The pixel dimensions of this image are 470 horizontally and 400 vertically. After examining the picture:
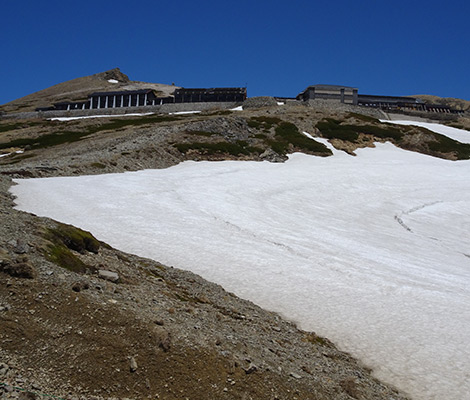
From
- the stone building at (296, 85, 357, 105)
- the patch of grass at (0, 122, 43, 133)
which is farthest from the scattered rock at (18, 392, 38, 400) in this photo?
the stone building at (296, 85, 357, 105)

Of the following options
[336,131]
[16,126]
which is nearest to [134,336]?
[336,131]

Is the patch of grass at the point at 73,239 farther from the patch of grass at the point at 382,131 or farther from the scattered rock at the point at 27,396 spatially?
the patch of grass at the point at 382,131

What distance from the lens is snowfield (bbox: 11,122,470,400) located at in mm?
16109

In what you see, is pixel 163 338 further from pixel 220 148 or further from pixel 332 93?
pixel 332 93

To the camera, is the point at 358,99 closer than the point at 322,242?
No

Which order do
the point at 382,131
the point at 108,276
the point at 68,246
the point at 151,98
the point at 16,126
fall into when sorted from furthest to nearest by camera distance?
the point at 151,98
the point at 16,126
the point at 382,131
the point at 68,246
the point at 108,276

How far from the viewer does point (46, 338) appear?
9180 mm

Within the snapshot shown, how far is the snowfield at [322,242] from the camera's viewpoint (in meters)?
16.1

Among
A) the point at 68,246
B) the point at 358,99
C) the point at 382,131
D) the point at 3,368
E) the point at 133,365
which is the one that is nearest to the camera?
the point at 3,368

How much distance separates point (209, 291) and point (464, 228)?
3137cm

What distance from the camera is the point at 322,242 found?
29125 mm

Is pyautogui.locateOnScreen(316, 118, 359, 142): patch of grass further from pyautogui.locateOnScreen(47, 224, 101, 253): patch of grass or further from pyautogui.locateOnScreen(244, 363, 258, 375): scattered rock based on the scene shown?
pyautogui.locateOnScreen(244, 363, 258, 375): scattered rock

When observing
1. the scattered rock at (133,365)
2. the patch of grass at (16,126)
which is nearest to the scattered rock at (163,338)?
the scattered rock at (133,365)

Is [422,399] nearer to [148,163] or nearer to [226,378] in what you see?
[226,378]
